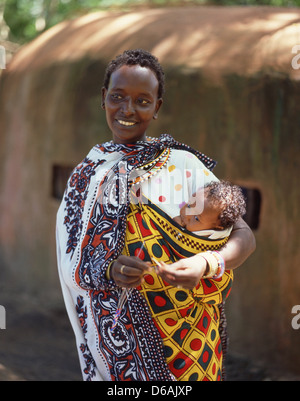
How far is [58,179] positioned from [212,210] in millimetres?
4564

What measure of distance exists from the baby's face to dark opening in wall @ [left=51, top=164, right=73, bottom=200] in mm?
4362

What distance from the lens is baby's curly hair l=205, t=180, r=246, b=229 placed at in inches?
81.5

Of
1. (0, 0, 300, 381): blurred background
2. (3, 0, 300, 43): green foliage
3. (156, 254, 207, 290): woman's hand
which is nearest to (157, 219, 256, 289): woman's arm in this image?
(156, 254, 207, 290): woman's hand

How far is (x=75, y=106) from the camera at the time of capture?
19.7 ft

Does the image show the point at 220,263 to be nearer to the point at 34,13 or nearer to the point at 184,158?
the point at 184,158

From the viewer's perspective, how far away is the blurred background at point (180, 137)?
4.48m

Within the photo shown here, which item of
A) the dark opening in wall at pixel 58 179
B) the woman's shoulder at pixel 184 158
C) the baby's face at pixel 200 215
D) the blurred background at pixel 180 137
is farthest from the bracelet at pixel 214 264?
the dark opening in wall at pixel 58 179

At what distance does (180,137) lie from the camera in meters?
5.04

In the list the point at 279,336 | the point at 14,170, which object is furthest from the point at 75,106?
the point at 279,336

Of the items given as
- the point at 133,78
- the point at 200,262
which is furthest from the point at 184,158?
the point at 200,262

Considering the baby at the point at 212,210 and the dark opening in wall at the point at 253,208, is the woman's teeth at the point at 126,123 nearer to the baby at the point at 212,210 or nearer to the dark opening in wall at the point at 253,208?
the baby at the point at 212,210

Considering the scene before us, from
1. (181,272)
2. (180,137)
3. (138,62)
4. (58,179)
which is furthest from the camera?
(58,179)

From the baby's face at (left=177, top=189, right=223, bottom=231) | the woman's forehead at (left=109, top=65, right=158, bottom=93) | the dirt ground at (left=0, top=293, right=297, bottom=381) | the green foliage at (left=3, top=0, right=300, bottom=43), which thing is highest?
the green foliage at (left=3, top=0, right=300, bottom=43)

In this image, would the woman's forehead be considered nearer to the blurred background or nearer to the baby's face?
the baby's face
